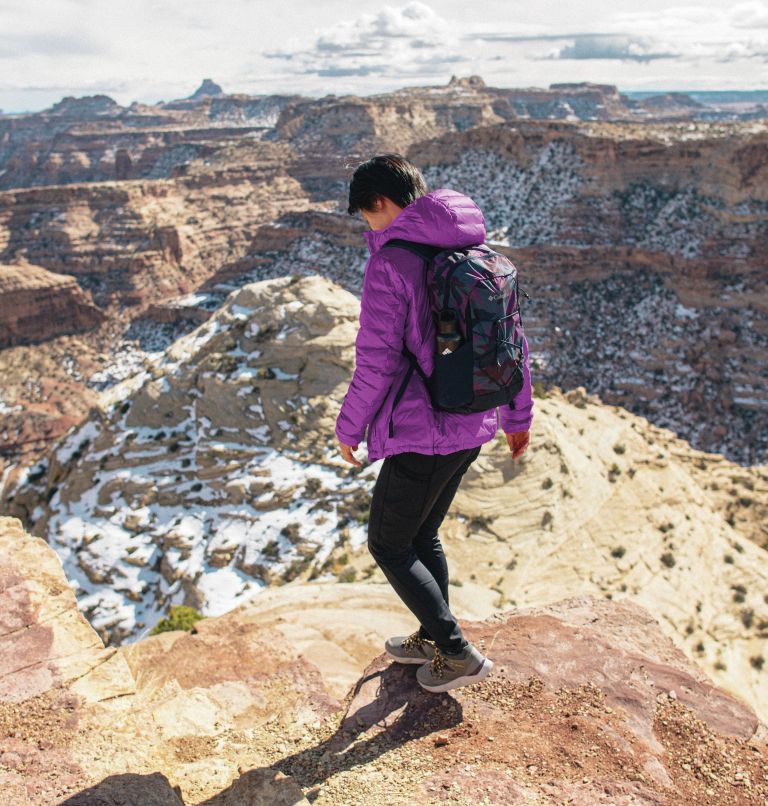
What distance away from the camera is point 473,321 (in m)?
3.39

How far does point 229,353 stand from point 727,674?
13.2 m

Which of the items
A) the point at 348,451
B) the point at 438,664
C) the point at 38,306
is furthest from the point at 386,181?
the point at 38,306

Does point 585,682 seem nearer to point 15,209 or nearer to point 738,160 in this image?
point 738,160

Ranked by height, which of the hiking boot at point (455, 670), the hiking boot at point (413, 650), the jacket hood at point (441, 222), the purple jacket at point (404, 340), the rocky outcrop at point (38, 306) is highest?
the jacket hood at point (441, 222)

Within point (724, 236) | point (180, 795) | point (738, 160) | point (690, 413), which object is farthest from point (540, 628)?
point (738, 160)

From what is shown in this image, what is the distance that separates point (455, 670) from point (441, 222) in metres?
2.93

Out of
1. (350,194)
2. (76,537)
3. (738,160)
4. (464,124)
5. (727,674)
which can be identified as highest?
(464,124)

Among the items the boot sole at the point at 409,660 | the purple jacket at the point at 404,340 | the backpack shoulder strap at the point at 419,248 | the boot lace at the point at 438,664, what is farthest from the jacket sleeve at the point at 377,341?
the boot sole at the point at 409,660

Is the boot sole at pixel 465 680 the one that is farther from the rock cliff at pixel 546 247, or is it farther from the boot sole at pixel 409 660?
the rock cliff at pixel 546 247

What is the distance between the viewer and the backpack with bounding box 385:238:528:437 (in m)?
3.38

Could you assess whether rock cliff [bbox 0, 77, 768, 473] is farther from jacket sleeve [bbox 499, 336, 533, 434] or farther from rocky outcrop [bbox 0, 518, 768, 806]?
rocky outcrop [bbox 0, 518, 768, 806]

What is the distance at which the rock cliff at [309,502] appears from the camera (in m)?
11.0

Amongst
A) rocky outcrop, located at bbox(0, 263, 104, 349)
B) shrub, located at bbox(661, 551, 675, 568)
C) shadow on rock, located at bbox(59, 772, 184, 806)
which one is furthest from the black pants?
rocky outcrop, located at bbox(0, 263, 104, 349)

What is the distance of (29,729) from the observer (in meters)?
4.06
